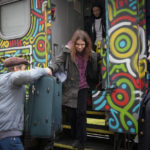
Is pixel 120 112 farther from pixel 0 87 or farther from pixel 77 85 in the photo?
pixel 0 87

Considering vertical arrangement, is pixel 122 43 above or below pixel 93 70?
above

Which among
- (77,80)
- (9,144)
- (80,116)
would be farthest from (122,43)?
(9,144)

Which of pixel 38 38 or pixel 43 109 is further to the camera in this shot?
pixel 38 38

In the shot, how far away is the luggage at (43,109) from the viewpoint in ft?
6.94

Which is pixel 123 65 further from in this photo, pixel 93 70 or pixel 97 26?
pixel 97 26

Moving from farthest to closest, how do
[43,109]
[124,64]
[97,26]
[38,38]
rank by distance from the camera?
1. [97,26]
2. [38,38]
3. [124,64]
4. [43,109]

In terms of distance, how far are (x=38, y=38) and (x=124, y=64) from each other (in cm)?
148

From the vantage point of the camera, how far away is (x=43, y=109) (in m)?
2.15

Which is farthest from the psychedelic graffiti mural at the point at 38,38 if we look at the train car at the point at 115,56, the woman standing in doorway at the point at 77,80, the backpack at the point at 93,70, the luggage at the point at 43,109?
the luggage at the point at 43,109

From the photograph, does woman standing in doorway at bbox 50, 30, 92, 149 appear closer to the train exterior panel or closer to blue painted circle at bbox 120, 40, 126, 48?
the train exterior panel

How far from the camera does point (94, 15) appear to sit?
3996mm

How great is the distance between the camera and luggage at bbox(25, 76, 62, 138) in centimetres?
211

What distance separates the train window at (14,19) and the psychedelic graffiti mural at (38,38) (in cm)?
12

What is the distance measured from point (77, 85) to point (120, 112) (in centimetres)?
65
